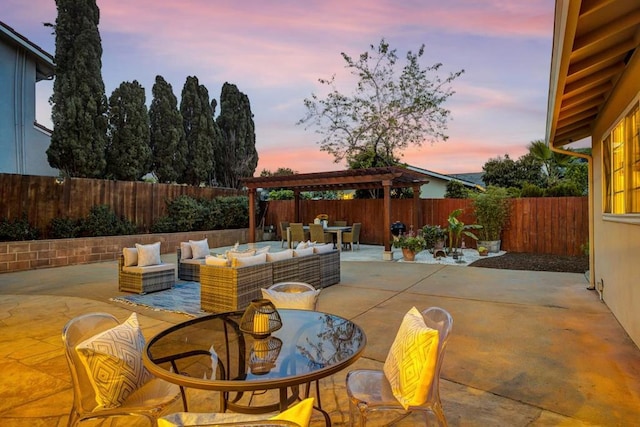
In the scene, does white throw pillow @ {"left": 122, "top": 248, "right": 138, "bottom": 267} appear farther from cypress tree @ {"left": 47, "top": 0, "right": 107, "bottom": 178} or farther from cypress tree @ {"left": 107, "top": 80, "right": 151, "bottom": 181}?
cypress tree @ {"left": 107, "top": 80, "right": 151, "bottom": 181}

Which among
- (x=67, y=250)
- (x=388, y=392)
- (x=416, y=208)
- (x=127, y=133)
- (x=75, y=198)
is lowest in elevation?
(x=388, y=392)

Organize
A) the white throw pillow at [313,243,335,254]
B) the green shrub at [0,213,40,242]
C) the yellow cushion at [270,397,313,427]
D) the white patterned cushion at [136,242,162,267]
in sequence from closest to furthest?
the yellow cushion at [270,397,313,427], the white patterned cushion at [136,242,162,267], the white throw pillow at [313,243,335,254], the green shrub at [0,213,40,242]

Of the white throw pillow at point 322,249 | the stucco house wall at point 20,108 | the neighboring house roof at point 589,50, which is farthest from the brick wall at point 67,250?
the neighboring house roof at point 589,50

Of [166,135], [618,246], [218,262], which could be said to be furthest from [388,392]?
[166,135]

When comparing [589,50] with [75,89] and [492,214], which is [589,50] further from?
[75,89]

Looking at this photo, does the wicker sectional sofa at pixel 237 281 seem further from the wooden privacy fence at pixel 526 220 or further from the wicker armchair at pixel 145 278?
the wooden privacy fence at pixel 526 220

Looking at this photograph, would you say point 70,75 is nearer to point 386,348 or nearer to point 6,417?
point 6,417

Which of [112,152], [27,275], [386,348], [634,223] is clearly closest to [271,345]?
[386,348]

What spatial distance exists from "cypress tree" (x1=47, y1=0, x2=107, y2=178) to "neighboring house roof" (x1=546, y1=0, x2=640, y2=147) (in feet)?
40.9

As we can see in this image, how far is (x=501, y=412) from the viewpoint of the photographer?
7.99 feet

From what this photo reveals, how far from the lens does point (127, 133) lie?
12812 mm

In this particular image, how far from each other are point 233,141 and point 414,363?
1942 cm

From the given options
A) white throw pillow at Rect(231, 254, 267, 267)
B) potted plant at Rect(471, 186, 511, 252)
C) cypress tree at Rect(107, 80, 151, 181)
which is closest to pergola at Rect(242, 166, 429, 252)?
potted plant at Rect(471, 186, 511, 252)

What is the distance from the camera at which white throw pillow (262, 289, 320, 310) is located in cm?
298
